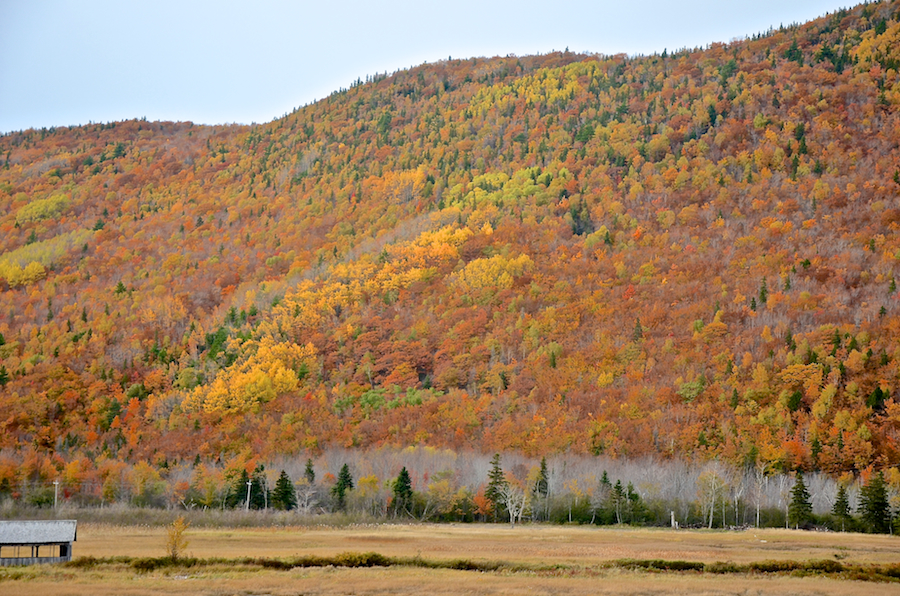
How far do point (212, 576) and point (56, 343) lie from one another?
548ft

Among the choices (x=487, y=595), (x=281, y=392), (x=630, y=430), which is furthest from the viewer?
(x=281, y=392)

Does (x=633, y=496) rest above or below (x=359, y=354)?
below

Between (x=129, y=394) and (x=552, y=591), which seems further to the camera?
(x=129, y=394)

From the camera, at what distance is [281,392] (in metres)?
175

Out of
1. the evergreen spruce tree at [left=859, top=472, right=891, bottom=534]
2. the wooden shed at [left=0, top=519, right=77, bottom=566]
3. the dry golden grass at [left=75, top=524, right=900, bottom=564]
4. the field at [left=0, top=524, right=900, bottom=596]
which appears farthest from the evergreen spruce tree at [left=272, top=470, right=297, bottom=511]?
the evergreen spruce tree at [left=859, top=472, right=891, bottom=534]

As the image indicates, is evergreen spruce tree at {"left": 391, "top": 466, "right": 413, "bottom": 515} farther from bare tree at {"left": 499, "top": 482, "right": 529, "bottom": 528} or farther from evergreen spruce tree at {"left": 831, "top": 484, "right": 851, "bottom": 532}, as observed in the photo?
evergreen spruce tree at {"left": 831, "top": 484, "right": 851, "bottom": 532}

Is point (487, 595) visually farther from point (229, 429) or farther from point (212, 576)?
point (229, 429)

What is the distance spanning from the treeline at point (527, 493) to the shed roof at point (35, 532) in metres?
51.7

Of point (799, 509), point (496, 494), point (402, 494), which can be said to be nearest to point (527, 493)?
point (496, 494)

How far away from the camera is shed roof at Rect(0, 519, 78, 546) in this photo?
49.3 m

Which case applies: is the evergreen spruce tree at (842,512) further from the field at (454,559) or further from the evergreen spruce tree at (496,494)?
the evergreen spruce tree at (496,494)

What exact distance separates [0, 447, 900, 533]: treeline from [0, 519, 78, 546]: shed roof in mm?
51681

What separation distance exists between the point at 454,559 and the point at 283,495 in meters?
55.9

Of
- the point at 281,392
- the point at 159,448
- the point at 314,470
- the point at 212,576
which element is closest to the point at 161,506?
the point at 314,470
